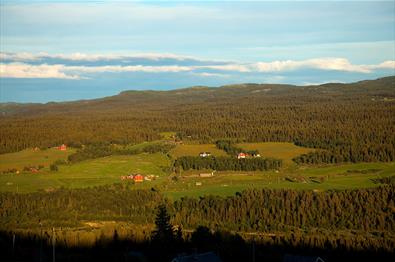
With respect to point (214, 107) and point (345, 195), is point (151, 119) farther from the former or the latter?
point (345, 195)

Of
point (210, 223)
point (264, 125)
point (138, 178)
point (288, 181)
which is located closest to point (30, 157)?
point (138, 178)

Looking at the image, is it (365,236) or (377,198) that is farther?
(377,198)

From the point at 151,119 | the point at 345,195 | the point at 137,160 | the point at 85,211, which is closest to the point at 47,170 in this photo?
the point at 137,160

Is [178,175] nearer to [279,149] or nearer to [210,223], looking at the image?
[279,149]

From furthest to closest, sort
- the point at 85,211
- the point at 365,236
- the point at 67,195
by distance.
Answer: the point at 67,195 → the point at 85,211 → the point at 365,236

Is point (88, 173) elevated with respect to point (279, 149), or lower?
lower

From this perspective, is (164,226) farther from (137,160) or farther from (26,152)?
(26,152)

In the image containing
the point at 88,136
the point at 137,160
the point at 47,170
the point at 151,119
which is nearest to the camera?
the point at 47,170

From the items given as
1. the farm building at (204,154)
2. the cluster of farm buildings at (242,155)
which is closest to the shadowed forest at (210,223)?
the farm building at (204,154)
